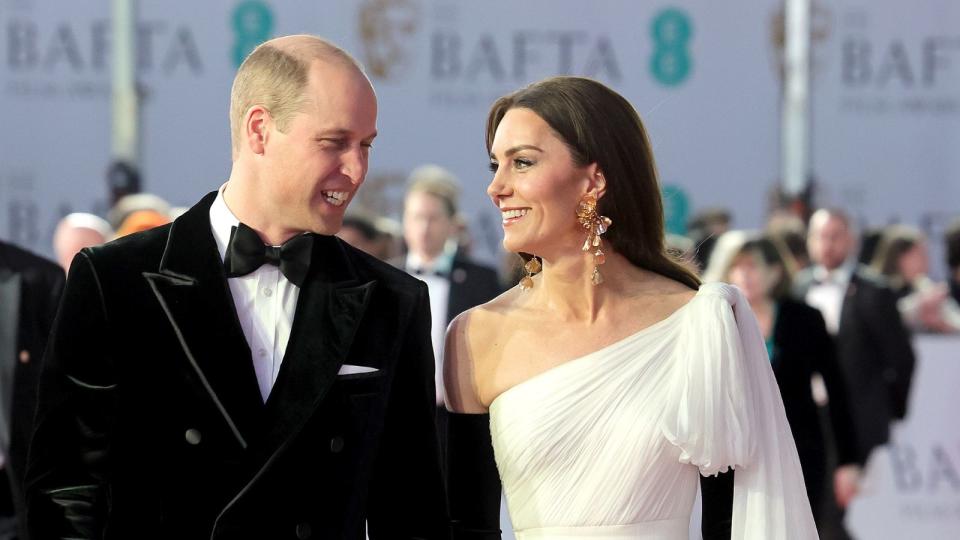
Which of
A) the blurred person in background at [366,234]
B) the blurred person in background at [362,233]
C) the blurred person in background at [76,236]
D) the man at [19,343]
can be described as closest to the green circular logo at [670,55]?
the blurred person in background at [366,234]

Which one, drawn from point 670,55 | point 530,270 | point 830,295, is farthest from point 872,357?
point 530,270

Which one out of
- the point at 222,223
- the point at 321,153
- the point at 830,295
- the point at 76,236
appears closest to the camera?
the point at 321,153

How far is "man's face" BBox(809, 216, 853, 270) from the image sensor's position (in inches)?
347

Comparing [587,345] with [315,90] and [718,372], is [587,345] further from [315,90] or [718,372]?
[315,90]

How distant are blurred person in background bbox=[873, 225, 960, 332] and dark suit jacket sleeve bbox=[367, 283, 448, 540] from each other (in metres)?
5.44

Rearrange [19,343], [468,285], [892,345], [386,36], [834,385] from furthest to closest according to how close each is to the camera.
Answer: [386,36] → [892,345] → [468,285] → [834,385] → [19,343]

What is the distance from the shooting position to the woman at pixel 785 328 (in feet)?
22.6

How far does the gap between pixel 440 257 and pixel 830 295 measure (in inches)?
82.1

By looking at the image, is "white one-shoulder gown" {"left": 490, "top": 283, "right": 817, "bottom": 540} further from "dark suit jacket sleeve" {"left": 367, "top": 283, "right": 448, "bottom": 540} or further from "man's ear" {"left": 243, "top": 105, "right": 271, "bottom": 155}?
"man's ear" {"left": 243, "top": 105, "right": 271, "bottom": 155}

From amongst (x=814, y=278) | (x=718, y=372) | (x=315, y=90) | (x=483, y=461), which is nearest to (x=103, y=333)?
(x=315, y=90)

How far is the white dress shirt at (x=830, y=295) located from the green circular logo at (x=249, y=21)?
344cm

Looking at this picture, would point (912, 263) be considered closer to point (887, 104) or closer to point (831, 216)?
point (831, 216)

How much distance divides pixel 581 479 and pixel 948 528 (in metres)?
4.99

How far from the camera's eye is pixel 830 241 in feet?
29.1
